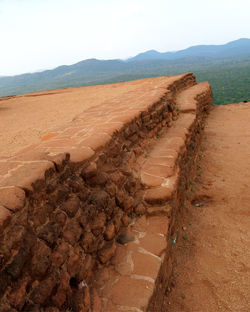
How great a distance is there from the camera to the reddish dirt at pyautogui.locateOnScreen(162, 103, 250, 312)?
1.73 meters

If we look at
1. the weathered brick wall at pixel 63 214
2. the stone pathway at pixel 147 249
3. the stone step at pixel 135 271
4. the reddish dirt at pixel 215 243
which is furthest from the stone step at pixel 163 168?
the reddish dirt at pixel 215 243

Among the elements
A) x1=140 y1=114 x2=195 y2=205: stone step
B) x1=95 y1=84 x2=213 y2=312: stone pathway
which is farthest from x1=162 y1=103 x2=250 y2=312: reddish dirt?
x1=140 y1=114 x2=195 y2=205: stone step

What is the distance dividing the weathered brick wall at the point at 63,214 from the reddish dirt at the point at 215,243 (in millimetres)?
602

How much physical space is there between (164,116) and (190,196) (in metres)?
1.39

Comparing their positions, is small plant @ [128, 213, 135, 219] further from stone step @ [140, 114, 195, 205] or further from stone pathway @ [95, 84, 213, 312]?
stone step @ [140, 114, 195, 205]

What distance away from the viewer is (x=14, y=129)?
4.63 metres

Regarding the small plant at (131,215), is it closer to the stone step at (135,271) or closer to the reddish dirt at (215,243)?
the stone step at (135,271)

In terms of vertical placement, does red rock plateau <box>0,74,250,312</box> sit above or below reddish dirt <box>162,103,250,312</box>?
above

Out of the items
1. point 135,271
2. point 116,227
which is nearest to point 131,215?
point 116,227

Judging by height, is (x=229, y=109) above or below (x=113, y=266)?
below

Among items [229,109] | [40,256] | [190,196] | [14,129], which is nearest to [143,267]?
[40,256]

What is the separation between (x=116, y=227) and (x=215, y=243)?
1.07 metres

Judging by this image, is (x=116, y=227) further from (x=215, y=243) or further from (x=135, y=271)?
(x=215, y=243)

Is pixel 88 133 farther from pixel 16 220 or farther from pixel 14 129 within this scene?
pixel 14 129
